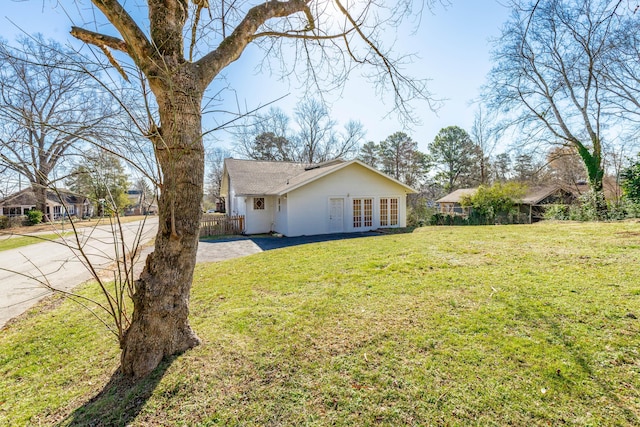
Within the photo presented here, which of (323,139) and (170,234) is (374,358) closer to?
A: (170,234)

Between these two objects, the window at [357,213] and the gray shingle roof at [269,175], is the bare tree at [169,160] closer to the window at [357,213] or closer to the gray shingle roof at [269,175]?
the gray shingle roof at [269,175]

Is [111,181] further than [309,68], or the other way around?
[309,68]

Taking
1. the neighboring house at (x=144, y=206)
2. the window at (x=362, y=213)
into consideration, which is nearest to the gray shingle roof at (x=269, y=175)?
the window at (x=362, y=213)

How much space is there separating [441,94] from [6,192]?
5491 mm

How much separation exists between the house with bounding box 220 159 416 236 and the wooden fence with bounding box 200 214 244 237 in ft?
1.99

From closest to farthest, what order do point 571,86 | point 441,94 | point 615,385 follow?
point 615,385 < point 441,94 < point 571,86

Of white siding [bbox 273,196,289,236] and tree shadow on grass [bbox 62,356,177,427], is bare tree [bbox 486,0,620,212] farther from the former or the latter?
tree shadow on grass [bbox 62,356,177,427]

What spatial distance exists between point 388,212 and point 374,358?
43.9ft

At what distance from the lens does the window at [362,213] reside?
47.9 ft

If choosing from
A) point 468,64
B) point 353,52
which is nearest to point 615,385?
point 353,52

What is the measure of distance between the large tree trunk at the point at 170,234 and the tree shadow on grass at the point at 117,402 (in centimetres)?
10

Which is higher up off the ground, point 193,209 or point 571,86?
point 571,86

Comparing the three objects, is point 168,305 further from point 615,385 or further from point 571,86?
point 571,86

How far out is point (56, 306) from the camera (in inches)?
199
